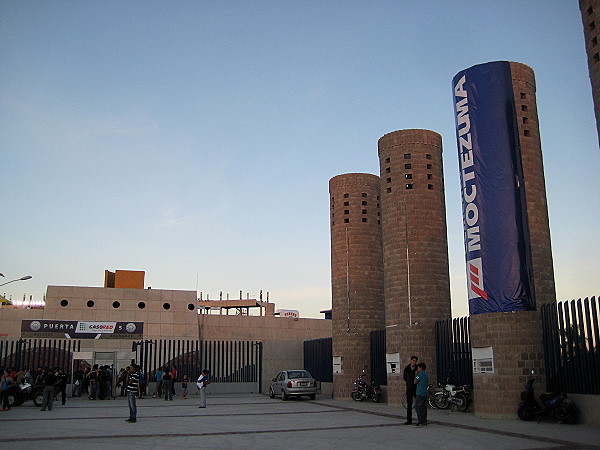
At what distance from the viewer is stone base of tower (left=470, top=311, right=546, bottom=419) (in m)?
16.8

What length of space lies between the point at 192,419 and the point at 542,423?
32.9 ft

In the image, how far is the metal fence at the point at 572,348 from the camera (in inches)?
587

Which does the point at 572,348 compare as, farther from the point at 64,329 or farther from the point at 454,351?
the point at 64,329

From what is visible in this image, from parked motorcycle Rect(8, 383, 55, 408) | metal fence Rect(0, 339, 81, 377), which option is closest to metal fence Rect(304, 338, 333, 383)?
metal fence Rect(0, 339, 81, 377)

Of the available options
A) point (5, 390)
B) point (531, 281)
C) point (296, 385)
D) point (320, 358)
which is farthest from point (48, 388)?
point (531, 281)

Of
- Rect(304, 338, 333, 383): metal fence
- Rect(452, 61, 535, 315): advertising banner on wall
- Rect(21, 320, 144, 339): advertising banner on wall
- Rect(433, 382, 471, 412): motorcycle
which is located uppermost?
Rect(452, 61, 535, 315): advertising banner on wall

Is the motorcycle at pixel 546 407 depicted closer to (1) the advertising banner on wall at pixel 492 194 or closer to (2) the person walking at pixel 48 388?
(1) the advertising banner on wall at pixel 492 194

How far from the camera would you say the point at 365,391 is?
25.2 m

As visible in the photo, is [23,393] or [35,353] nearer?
[23,393]

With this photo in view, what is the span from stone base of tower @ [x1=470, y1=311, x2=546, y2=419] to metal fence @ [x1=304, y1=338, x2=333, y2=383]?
13.5 meters

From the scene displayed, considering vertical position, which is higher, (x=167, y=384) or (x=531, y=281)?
(x=531, y=281)

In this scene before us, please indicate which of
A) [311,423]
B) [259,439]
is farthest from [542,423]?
[259,439]

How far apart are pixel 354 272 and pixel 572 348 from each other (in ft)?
42.1

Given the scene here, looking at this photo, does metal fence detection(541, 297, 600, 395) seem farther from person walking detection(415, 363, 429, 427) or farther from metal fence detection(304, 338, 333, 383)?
metal fence detection(304, 338, 333, 383)
